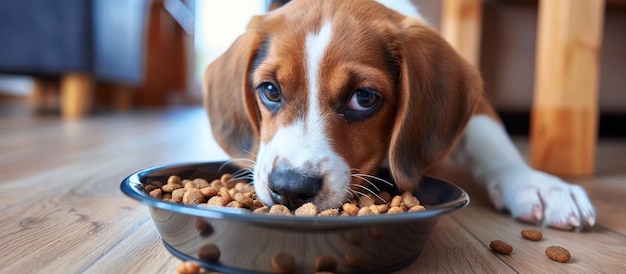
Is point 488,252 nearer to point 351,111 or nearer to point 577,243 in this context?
point 577,243

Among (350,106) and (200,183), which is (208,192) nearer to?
(200,183)

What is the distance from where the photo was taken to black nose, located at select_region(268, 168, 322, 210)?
1330 millimetres

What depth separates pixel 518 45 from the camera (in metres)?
3.78

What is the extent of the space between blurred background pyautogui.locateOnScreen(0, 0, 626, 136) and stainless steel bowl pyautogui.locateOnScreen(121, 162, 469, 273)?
1.15 m

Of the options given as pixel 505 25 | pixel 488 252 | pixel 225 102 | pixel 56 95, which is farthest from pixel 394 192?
pixel 56 95

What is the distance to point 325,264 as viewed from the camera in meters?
1.10

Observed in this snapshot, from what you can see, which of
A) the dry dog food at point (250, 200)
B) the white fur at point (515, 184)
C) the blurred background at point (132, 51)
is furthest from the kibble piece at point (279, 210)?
the blurred background at point (132, 51)

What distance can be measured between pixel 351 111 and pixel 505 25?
2536 mm

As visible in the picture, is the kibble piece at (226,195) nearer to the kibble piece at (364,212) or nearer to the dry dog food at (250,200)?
the dry dog food at (250,200)

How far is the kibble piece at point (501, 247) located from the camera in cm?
135

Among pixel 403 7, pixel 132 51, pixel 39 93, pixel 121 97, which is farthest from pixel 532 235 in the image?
pixel 39 93

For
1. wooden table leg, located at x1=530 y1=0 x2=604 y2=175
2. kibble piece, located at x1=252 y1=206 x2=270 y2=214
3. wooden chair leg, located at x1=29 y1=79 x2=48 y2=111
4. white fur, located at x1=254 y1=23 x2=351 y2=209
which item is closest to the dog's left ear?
white fur, located at x1=254 y1=23 x2=351 y2=209

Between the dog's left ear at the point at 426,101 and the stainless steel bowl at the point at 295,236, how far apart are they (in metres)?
0.42

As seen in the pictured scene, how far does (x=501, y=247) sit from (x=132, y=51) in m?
6.33
